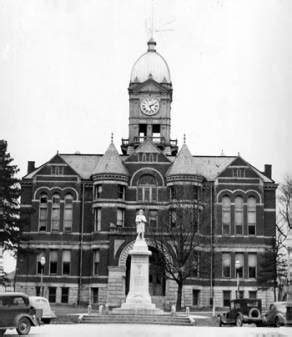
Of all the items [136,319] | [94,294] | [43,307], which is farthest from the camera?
[94,294]

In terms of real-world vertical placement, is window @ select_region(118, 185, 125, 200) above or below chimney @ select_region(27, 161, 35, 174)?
below

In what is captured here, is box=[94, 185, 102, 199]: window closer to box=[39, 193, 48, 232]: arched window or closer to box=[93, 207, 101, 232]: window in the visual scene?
box=[93, 207, 101, 232]: window

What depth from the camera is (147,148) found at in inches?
2820

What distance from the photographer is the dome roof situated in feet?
265

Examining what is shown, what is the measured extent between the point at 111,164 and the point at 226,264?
13561 mm

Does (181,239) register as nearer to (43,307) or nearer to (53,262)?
(53,262)

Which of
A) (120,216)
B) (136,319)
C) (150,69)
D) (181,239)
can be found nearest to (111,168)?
(120,216)

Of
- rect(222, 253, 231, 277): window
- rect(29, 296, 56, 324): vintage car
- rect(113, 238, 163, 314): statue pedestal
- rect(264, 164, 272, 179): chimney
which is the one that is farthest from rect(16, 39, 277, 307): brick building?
rect(29, 296, 56, 324): vintage car

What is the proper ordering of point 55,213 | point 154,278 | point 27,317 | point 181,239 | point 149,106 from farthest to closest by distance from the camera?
point 149,106, point 55,213, point 154,278, point 181,239, point 27,317

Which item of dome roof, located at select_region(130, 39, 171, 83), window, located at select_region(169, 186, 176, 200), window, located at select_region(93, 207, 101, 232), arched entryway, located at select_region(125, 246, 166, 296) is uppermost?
dome roof, located at select_region(130, 39, 171, 83)

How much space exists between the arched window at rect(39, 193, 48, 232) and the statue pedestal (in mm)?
25997

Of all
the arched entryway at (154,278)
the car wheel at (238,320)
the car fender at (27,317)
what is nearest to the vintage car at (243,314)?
the car wheel at (238,320)

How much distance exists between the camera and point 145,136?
258 feet

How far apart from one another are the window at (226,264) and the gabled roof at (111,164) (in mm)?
11423
